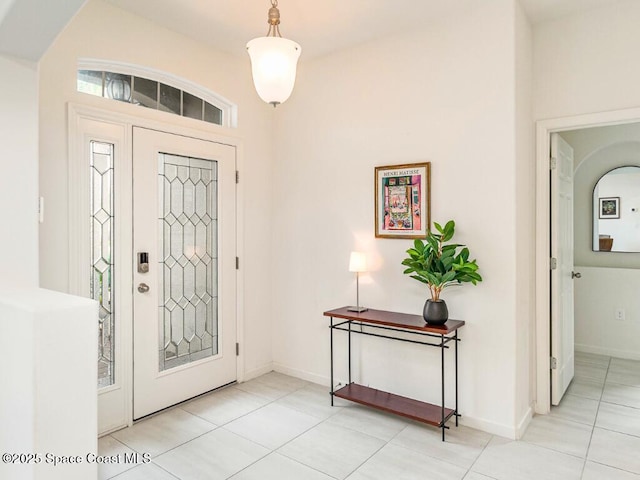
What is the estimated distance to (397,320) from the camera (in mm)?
2971

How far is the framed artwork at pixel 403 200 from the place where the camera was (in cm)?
309

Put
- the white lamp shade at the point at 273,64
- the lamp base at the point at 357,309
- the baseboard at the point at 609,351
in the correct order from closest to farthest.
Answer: the white lamp shade at the point at 273,64 < the lamp base at the point at 357,309 < the baseboard at the point at 609,351

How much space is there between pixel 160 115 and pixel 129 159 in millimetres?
432

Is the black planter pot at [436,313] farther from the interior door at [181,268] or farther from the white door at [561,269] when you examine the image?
the interior door at [181,268]

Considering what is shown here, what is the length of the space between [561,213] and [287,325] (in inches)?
98.9

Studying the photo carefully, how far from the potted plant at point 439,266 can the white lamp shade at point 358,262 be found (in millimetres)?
408

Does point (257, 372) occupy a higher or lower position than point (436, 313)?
lower

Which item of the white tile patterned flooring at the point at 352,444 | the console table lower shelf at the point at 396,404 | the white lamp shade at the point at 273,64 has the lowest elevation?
the white tile patterned flooring at the point at 352,444

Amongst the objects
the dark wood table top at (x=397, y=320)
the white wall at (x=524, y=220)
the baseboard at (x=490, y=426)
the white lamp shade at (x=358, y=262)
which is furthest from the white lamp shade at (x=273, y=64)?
the baseboard at (x=490, y=426)

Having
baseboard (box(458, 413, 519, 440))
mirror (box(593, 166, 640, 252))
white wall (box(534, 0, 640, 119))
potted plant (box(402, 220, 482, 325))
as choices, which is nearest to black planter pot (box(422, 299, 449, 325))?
potted plant (box(402, 220, 482, 325))

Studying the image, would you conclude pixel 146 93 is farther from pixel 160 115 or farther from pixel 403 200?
pixel 403 200

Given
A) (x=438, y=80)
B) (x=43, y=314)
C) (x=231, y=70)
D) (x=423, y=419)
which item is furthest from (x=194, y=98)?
(x=423, y=419)

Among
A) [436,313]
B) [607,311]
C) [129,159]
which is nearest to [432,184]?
[436,313]

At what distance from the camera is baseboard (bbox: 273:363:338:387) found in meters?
3.71
